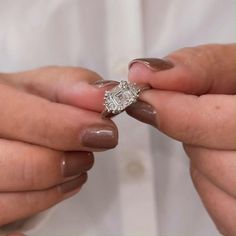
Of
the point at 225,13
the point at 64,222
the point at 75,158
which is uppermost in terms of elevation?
the point at 225,13

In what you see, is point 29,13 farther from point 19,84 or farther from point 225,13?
point 225,13

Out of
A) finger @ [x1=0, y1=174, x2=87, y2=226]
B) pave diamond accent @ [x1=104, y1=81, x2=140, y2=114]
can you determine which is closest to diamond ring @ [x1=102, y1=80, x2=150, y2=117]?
pave diamond accent @ [x1=104, y1=81, x2=140, y2=114]

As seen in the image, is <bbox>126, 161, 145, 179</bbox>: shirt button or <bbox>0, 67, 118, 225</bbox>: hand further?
<bbox>126, 161, 145, 179</bbox>: shirt button

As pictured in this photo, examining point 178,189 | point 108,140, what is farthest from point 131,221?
point 108,140

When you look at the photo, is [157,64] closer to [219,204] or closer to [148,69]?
[148,69]

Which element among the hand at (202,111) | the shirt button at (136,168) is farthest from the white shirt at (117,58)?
the hand at (202,111)

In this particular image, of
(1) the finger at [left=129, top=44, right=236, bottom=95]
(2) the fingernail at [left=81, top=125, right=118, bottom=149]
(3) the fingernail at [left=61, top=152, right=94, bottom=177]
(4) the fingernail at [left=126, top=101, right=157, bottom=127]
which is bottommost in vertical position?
(3) the fingernail at [left=61, top=152, right=94, bottom=177]

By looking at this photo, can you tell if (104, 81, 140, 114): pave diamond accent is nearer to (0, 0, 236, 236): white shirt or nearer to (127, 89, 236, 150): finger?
(127, 89, 236, 150): finger

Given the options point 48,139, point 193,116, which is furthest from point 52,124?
point 193,116
